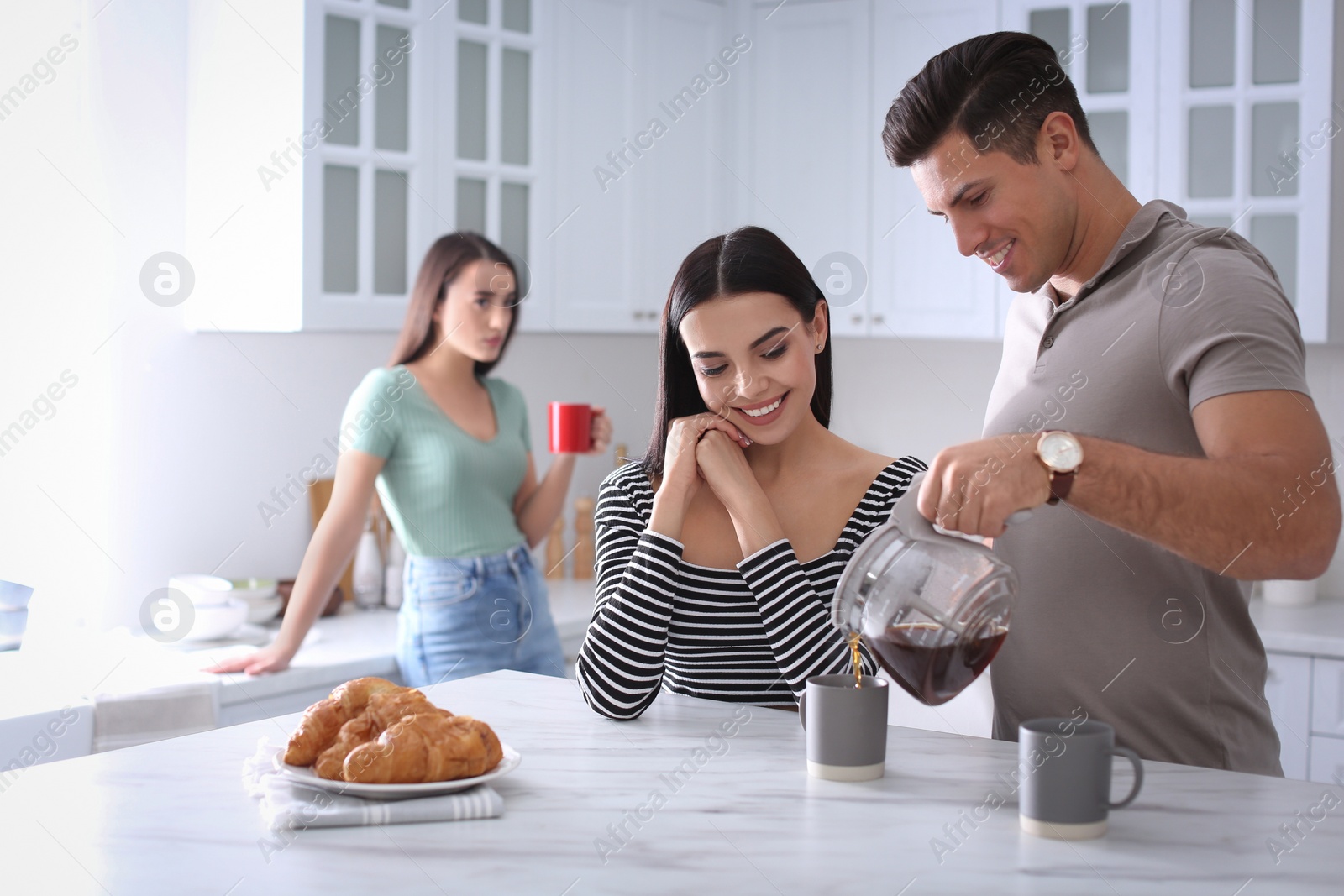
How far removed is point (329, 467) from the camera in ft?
10.4

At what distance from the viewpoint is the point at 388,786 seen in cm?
100

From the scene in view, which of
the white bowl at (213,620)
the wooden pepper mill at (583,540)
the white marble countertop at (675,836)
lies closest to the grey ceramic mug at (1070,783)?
the white marble countertop at (675,836)

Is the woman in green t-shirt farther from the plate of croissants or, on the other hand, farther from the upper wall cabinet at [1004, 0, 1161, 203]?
the upper wall cabinet at [1004, 0, 1161, 203]

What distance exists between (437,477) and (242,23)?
1241 millimetres

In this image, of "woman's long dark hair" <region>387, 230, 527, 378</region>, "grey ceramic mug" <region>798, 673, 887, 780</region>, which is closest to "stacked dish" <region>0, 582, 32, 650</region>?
"woman's long dark hair" <region>387, 230, 527, 378</region>

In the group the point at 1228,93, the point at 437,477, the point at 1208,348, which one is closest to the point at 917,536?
the point at 1208,348

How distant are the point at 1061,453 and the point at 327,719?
28.6 inches

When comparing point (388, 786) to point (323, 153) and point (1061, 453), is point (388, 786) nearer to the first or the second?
point (1061, 453)

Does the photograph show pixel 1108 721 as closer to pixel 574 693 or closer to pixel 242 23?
pixel 574 693

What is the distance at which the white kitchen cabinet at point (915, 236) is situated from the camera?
3.15 meters

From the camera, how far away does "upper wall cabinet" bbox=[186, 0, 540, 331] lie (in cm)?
271

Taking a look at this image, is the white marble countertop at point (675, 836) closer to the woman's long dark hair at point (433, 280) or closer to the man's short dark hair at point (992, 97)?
the man's short dark hair at point (992, 97)

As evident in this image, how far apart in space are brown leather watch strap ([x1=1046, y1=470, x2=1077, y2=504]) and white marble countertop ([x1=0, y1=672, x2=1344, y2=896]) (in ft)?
0.85

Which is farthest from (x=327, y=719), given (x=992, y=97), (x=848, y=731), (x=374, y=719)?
(x=992, y=97)
